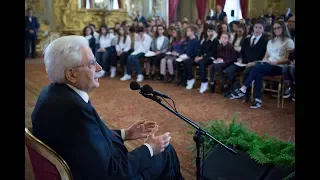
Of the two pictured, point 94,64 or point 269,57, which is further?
point 269,57

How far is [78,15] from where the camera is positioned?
12.5 metres

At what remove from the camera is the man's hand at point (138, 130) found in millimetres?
2092

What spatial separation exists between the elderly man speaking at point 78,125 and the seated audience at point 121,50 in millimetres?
6500

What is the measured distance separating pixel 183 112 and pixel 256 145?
265 centimetres

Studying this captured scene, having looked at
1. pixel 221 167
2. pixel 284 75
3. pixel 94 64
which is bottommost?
pixel 221 167

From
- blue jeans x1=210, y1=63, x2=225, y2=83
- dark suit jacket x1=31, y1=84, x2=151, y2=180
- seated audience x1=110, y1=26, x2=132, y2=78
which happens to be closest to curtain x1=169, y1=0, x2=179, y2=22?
seated audience x1=110, y1=26, x2=132, y2=78

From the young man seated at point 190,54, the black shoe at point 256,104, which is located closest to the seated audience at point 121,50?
the young man seated at point 190,54

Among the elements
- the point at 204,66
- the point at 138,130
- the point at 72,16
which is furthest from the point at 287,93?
the point at 72,16

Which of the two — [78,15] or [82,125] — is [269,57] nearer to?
[82,125]
